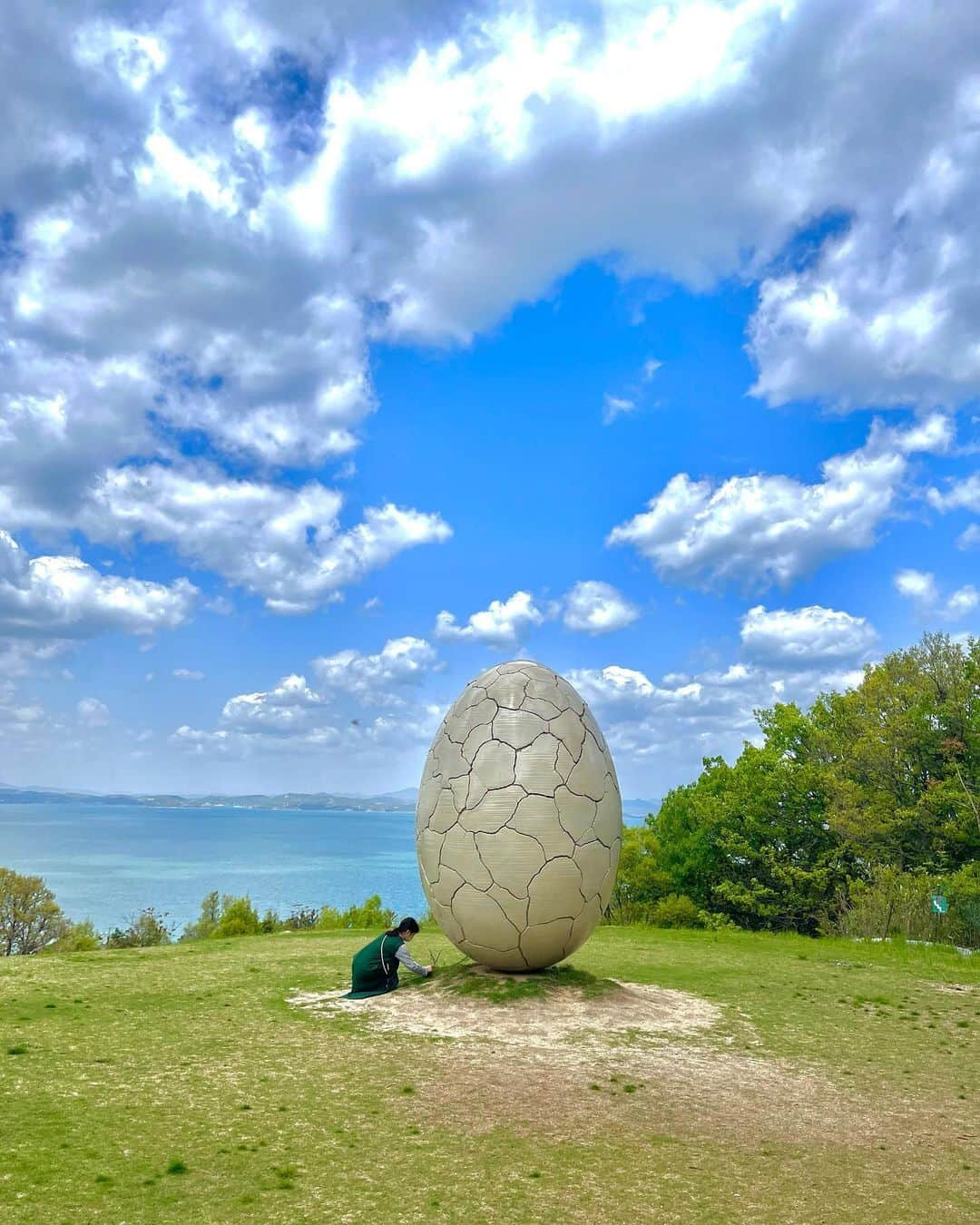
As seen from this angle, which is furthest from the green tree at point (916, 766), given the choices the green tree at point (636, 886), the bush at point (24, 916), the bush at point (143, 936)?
the bush at point (24, 916)

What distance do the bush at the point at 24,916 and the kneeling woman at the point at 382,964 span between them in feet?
105

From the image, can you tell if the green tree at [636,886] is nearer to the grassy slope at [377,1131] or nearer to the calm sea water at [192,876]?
the calm sea water at [192,876]

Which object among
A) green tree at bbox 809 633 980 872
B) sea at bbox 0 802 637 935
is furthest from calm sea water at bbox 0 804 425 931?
green tree at bbox 809 633 980 872

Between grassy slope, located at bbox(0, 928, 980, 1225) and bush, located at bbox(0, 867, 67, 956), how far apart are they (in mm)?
29631

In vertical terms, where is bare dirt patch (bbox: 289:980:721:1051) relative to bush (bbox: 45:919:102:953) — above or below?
below

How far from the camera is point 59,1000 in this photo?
11.2 metres

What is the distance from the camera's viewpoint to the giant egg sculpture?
1088 centimetres

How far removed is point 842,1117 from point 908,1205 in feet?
5.84

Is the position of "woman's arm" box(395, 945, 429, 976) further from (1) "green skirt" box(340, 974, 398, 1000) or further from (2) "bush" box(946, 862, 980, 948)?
(2) "bush" box(946, 862, 980, 948)

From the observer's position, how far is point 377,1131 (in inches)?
264

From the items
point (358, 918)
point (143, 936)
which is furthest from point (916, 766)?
point (143, 936)

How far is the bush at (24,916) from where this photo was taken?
122 feet

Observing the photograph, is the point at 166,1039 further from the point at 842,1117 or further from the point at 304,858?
the point at 304,858

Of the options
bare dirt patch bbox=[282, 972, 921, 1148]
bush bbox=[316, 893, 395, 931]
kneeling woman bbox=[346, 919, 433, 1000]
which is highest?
bush bbox=[316, 893, 395, 931]
